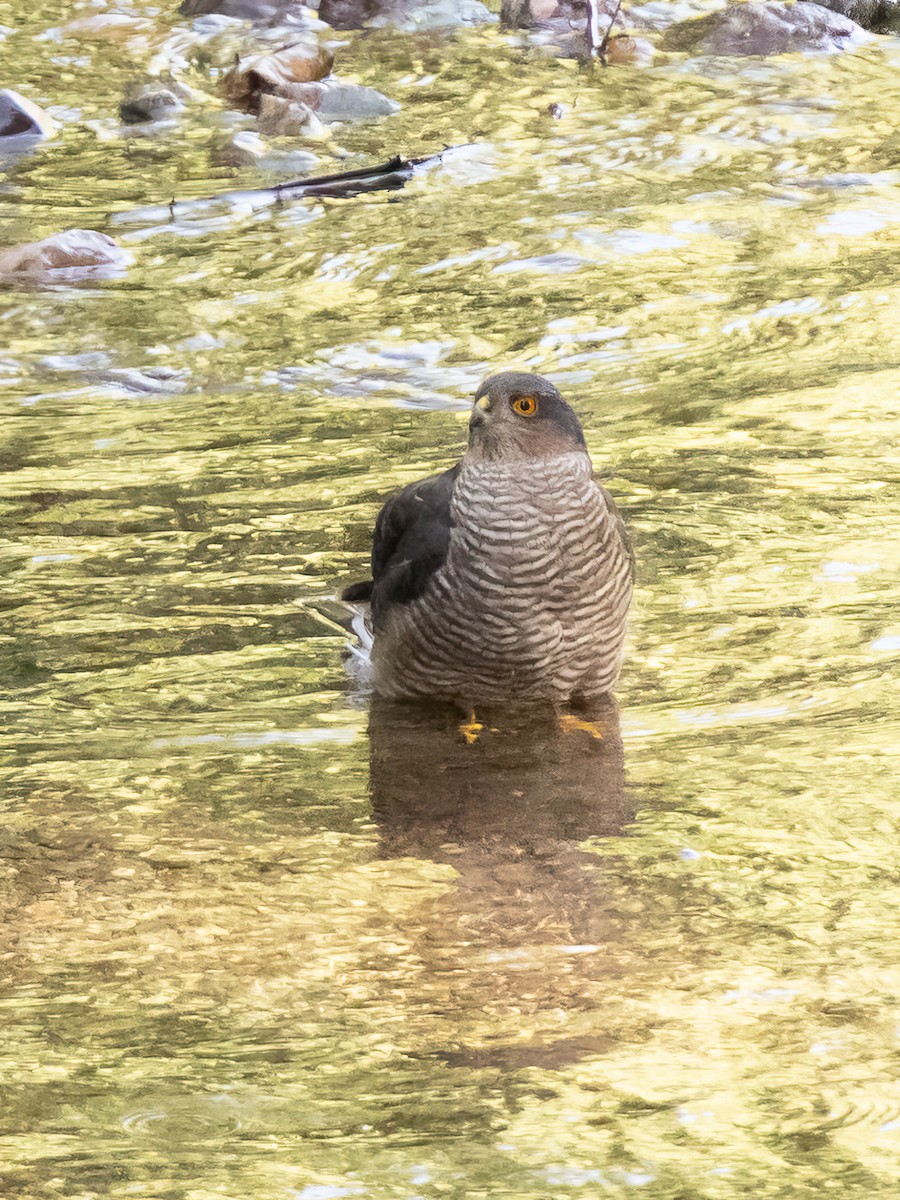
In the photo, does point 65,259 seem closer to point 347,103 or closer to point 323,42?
point 347,103

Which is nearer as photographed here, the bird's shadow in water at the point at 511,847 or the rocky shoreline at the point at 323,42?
the bird's shadow in water at the point at 511,847

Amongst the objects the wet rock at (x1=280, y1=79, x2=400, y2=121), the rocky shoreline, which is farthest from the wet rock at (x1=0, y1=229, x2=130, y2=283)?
the wet rock at (x1=280, y1=79, x2=400, y2=121)

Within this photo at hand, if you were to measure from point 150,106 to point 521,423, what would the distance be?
286 inches

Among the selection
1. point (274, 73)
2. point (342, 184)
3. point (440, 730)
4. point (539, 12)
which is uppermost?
point (539, 12)

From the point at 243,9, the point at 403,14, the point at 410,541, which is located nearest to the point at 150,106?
the point at 243,9

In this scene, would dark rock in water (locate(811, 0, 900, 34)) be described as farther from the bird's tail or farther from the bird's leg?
the bird's leg

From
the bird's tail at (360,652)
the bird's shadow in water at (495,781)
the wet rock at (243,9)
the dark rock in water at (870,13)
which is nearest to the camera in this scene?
the bird's shadow in water at (495,781)

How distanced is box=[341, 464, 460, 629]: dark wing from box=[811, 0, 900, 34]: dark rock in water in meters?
8.72

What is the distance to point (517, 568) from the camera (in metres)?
4.54

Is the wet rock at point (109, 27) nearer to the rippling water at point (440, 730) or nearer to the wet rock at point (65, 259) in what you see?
the rippling water at point (440, 730)

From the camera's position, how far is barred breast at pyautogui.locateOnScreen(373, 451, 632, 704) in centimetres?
455

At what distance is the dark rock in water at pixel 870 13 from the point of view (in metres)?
12.6

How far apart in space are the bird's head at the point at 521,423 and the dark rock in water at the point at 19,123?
697 cm

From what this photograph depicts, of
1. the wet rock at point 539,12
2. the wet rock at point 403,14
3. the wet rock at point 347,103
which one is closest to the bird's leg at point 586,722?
the wet rock at point 347,103
